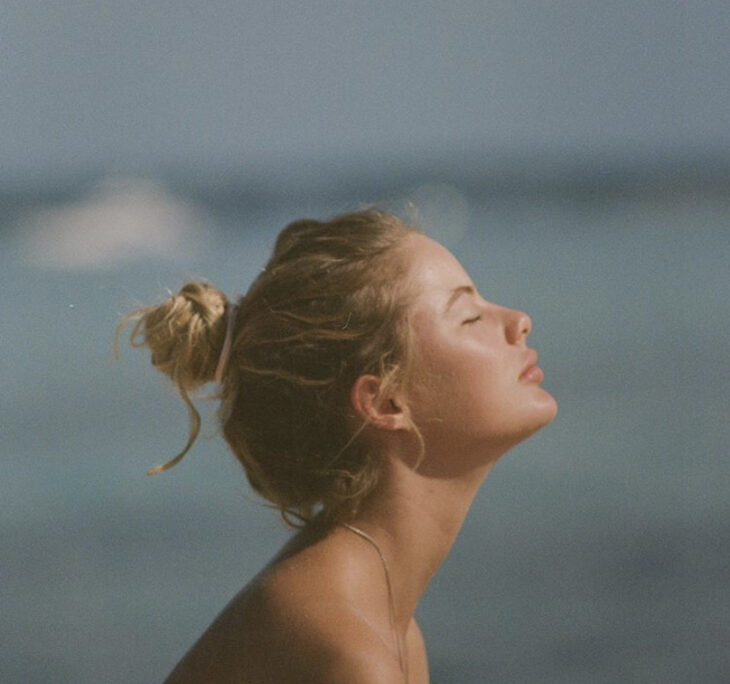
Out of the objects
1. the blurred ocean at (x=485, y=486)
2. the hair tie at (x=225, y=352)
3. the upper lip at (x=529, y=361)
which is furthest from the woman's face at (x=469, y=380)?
the blurred ocean at (x=485, y=486)

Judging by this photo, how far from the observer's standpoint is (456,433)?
78.2 inches

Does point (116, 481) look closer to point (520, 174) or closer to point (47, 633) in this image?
point (47, 633)

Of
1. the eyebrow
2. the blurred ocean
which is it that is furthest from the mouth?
the blurred ocean

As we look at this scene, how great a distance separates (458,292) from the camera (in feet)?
6.79

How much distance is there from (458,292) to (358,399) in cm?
25

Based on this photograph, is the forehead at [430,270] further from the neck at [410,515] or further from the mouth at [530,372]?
the neck at [410,515]

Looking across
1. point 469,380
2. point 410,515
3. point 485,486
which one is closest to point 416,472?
point 410,515

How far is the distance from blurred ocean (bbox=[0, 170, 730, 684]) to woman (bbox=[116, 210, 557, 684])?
66 centimetres

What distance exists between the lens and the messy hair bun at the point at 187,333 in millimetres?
2055

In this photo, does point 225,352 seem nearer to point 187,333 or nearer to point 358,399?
point 187,333

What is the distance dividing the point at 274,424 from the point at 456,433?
0.96 feet

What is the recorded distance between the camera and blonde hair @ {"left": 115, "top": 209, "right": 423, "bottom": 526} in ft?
6.56

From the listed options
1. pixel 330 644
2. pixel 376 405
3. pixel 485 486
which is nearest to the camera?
pixel 330 644

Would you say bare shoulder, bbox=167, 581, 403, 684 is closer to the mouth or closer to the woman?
the woman
